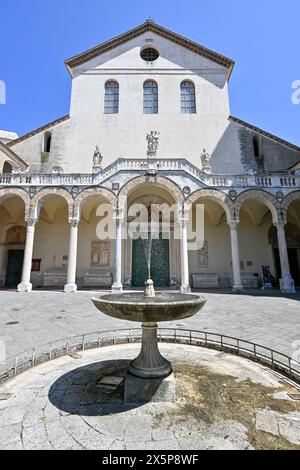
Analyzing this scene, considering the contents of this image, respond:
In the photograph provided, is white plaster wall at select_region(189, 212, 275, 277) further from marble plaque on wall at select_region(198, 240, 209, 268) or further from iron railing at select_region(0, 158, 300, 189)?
iron railing at select_region(0, 158, 300, 189)

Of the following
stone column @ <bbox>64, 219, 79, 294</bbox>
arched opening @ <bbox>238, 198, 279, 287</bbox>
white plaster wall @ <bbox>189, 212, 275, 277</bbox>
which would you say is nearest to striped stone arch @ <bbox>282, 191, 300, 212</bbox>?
arched opening @ <bbox>238, 198, 279, 287</bbox>

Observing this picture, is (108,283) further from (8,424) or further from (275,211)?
(8,424)

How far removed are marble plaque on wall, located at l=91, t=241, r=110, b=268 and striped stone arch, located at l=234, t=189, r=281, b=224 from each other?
352 inches

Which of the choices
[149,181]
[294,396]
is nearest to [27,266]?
[149,181]

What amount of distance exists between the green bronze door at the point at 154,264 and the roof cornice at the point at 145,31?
16.2 meters

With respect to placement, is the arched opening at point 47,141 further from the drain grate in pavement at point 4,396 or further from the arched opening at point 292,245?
the drain grate in pavement at point 4,396

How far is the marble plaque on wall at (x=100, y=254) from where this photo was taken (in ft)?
54.6

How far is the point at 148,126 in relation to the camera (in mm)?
18547

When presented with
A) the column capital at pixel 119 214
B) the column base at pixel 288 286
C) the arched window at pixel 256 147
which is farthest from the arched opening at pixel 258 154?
the column capital at pixel 119 214

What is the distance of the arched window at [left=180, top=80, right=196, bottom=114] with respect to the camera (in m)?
19.3

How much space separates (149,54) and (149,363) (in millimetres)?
24629

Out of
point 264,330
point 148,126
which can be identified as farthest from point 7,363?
point 148,126
